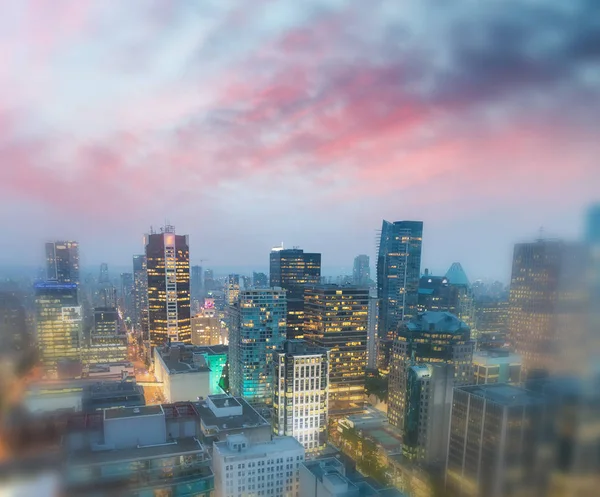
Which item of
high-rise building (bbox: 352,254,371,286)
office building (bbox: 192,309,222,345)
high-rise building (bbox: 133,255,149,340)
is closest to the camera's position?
high-rise building (bbox: 133,255,149,340)

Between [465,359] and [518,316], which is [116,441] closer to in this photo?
[518,316]

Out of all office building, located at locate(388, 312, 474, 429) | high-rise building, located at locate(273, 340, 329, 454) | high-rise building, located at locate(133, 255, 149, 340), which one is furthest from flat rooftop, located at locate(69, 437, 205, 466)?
high-rise building, located at locate(133, 255, 149, 340)

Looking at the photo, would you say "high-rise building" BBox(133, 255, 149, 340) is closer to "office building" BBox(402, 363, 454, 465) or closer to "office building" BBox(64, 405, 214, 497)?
"office building" BBox(64, 405, 214, 497)

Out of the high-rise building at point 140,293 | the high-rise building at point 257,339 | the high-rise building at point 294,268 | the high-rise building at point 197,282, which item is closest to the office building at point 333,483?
the high-rise building at point 257,339

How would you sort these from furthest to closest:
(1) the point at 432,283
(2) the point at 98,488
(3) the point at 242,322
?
(1) the point at 432,283, (3) the point at 242,322, (2) the point at 98,488

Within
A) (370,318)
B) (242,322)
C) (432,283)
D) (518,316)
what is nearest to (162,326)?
(242,322)

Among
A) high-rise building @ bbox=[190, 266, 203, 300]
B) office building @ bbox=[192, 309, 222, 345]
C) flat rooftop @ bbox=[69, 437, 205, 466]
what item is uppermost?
flat rooftop @ bbox=[69, 437, 205, 466]

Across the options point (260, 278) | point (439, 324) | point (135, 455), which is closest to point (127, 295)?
point (260, 278)
